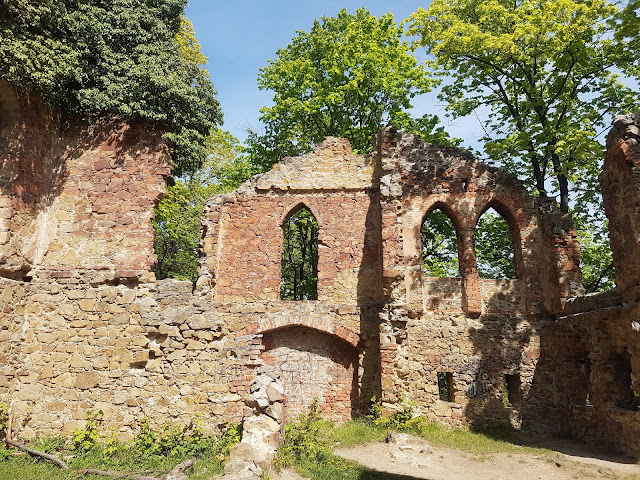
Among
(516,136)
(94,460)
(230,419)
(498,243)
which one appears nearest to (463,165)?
(516,136)

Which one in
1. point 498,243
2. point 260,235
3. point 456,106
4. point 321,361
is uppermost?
point 456,106

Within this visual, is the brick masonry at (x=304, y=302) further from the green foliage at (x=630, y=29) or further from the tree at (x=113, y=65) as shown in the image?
the green foliage at (x=630, y=29)

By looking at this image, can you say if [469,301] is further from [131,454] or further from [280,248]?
[131,454]

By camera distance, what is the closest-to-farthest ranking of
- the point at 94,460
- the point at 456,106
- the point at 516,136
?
the point at 94,460 < the point at 516,136 < the point at 456,106

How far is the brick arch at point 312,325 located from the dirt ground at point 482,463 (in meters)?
2.58

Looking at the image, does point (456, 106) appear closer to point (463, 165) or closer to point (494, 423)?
point (463, 165)

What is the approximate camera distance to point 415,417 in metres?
9.73

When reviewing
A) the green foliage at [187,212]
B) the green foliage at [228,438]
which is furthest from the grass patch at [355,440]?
the green foliage at [187,212]

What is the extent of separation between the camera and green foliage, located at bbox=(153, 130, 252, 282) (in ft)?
60.4

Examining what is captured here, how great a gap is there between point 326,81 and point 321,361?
11.9 metres

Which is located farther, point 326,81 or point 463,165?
point 326,81

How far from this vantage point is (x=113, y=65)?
10125 mm

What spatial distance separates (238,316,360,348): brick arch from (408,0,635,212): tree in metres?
7.67

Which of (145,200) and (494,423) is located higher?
(145,200)
